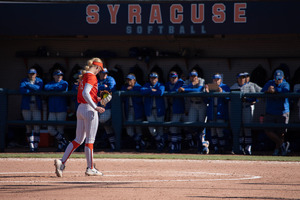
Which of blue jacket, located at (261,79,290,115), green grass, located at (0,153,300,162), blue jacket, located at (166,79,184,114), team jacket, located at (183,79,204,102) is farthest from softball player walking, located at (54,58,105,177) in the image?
blue jacket, located at (261,79,290,115)

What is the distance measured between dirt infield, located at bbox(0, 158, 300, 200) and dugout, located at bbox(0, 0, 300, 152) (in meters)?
3.63

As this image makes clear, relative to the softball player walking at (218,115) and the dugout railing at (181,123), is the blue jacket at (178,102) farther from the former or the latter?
the softball player walking at (218,115)

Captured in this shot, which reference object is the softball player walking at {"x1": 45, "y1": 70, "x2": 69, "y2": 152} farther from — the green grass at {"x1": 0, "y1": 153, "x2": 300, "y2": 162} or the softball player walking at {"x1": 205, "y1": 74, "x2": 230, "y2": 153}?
the softball player walking at {"x1": 205, "y1": 74, "x2": 230, "y2": 153}

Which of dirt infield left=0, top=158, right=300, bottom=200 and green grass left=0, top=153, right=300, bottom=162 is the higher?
dirt infield left=0, top=158, right=300, bottom=200

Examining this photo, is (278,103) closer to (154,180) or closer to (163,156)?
(163,156)

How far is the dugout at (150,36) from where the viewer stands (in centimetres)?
1270

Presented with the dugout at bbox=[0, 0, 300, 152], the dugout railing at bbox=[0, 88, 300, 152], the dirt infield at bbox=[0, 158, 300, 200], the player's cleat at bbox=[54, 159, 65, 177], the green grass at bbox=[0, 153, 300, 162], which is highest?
the dugout at bbox=[0, 0, 300, 152]

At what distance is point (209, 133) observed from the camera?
12750 mm

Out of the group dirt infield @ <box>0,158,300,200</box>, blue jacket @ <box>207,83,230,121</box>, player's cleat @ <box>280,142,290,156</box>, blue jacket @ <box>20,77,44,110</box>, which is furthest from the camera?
blue jacket @ <box>20,77,44,110</box>

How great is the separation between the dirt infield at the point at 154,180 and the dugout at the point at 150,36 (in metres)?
3.63

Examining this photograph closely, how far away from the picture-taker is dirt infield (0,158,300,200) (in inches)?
256

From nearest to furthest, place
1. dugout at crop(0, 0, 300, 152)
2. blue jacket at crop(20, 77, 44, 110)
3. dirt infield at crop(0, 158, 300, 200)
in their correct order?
dirt infield at crop(0, 158, 300, 200)
blue jacket at crop(20, 77, 44, 110)
dugout at crop(0, 0, 300, 152)

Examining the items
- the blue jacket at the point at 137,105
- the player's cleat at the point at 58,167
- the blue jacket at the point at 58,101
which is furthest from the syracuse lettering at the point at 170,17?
the player's cleat at the point at 58,167

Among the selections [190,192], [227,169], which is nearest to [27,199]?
[190,192]
